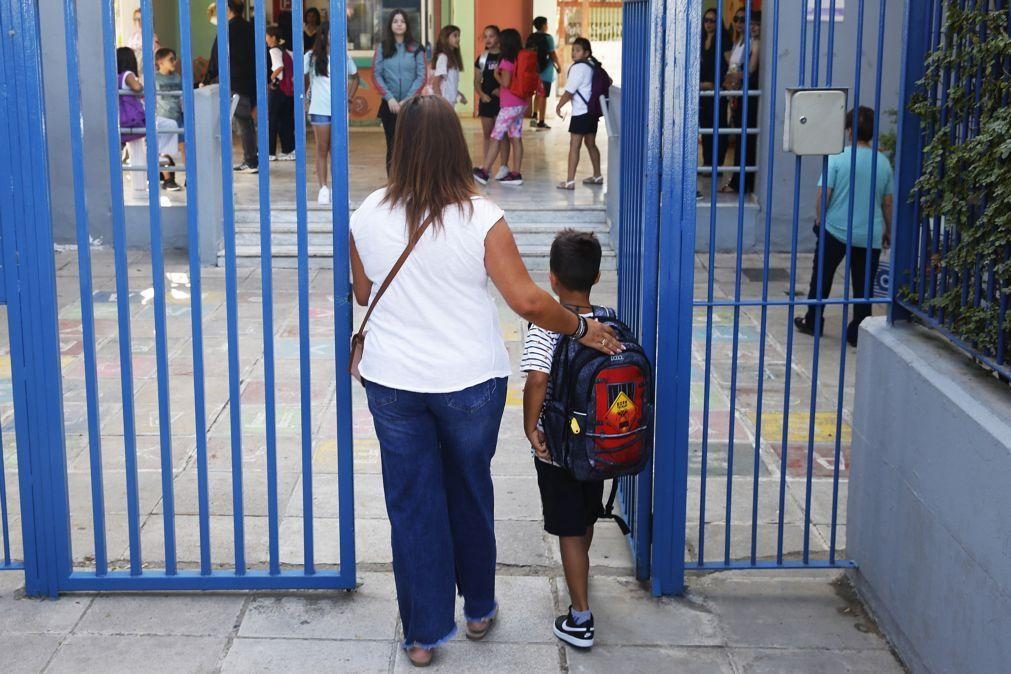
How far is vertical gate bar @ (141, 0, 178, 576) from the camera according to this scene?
3801 mm

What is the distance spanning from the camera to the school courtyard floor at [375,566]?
3832mm

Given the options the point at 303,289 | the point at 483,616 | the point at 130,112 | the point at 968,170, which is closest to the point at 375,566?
the point at 483,616

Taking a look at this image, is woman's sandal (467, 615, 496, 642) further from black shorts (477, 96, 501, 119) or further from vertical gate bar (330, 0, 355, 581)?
black shorts (477, 96, 501, 119)

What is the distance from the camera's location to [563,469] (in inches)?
149

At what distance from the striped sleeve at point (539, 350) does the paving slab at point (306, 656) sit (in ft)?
3.32

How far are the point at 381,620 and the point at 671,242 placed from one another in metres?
1.55

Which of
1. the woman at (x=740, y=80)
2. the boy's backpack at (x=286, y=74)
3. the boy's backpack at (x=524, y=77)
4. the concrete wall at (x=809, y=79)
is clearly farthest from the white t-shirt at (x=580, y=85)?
the boy's backpack at (x=286, y=74)

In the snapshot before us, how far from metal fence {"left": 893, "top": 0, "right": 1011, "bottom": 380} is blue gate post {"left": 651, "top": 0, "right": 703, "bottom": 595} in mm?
710

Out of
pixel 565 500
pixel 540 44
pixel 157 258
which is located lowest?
pixel 565 500

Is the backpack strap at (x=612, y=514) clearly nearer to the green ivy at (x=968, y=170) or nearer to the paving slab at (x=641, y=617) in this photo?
the paving slab at (x=641, y=617)

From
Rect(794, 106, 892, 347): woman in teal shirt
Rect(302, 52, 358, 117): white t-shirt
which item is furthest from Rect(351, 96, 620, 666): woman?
Rect(302, 52, 358, 117): white t-shirt

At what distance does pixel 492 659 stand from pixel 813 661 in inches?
38.9

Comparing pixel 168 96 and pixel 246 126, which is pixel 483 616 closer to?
pixel 168 96

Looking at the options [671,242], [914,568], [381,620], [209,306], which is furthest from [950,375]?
[209,306]
